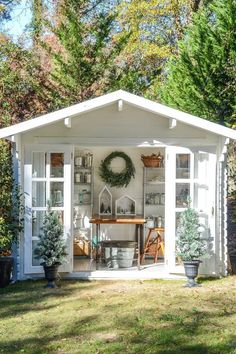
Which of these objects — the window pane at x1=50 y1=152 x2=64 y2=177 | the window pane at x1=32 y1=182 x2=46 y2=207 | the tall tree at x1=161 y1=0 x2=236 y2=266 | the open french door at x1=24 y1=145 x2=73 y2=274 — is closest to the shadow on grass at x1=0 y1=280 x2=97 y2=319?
the open french door at x1=24 y1=145 x2=73 y2=274

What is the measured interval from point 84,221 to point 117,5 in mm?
12808

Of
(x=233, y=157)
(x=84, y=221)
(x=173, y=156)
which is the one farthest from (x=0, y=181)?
(x=233, y=157)

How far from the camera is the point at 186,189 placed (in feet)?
31.1

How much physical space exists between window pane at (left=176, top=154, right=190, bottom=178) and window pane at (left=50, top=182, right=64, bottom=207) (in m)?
1.91

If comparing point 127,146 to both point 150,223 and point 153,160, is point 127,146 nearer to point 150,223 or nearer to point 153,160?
point 153,160

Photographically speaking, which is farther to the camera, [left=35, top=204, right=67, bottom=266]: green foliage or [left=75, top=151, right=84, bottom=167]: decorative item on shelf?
[left=75, top=151, right=84, bottom=167]: decorative item on shelf

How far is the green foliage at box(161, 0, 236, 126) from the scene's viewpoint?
14133 mm

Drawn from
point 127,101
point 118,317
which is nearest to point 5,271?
point 118,317

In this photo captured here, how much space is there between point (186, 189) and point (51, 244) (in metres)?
2.34

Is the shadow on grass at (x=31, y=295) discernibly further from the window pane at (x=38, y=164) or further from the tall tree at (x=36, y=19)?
the tall tree at (x=36, y=19)

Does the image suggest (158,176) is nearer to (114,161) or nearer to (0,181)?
(114,161)

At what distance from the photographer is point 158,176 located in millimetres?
12477

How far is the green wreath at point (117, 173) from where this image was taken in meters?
12.2

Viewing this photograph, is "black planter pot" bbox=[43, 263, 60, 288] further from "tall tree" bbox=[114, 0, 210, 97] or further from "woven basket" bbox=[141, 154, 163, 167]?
"tall tree" bbox=[114, 0, 210, 97]
